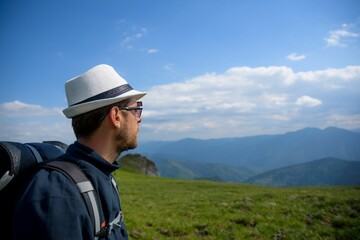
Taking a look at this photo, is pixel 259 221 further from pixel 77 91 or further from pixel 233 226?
pixel 77 91

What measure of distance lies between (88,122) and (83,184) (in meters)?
1.00

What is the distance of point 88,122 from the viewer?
3893mm

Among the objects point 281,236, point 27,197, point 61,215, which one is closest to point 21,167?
point 27,197

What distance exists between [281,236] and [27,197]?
9242 mm

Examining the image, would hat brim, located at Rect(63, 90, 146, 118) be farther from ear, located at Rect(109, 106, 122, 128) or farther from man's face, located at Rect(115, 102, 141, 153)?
man's face, located at Rect(115, 102, 141, 153)

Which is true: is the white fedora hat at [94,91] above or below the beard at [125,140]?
above

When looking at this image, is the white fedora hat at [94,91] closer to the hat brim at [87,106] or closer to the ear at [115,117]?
the hat brim at [87,106]

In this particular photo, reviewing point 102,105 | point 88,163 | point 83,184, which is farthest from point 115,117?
point 83,184

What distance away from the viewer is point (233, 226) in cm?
1121

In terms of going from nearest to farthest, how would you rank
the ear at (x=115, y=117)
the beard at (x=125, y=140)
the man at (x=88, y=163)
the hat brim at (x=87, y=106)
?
the man at (x=88, y=163)
the hat brim at (x=87, y=106)
the ear at (x=115, y=117)
the beard at (x=125, y=140)

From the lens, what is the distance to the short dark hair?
389cm

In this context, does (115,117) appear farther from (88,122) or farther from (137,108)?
(137,108)

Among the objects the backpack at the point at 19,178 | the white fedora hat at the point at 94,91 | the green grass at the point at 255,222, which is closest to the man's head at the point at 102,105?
the white fedora hat at the point at 94,91

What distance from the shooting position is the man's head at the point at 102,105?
153 inches
